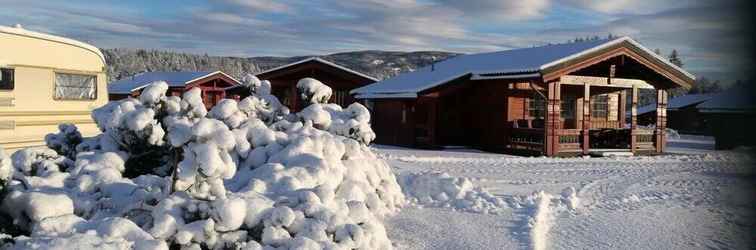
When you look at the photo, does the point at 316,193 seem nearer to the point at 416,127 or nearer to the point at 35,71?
the point at 35,71

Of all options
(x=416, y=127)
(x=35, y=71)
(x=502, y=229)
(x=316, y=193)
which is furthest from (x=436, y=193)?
(x=416, y=127)

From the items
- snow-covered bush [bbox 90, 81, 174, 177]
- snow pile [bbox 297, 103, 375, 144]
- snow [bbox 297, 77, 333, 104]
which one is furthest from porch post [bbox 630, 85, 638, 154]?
snow-covered bush [bbox 90, 81, 174, 177]

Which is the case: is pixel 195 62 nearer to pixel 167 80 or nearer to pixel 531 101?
pixel 167 80

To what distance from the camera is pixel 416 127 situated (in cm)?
2052

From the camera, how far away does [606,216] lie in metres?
7.93

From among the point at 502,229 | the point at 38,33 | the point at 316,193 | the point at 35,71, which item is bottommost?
the point at 502,229

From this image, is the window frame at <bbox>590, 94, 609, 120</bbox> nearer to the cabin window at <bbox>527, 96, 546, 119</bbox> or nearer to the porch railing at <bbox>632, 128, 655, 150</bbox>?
the porch railing at <bbox>632, 128, 655, 150</bbox>

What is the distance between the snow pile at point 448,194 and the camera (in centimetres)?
838

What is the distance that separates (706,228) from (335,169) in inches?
176

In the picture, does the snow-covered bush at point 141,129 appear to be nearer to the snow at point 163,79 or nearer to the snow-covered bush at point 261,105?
the snow-covered bush at point 261,105

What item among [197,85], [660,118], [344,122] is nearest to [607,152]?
[660,118]

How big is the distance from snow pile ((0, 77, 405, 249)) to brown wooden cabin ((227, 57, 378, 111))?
14.9 meters

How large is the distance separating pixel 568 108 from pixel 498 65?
378 centimetres

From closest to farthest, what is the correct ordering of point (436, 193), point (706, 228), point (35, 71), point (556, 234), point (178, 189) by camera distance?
point (706, 228)
point (178, 189)
point (556, 234)
point (436, 193)
point (35, 71)
